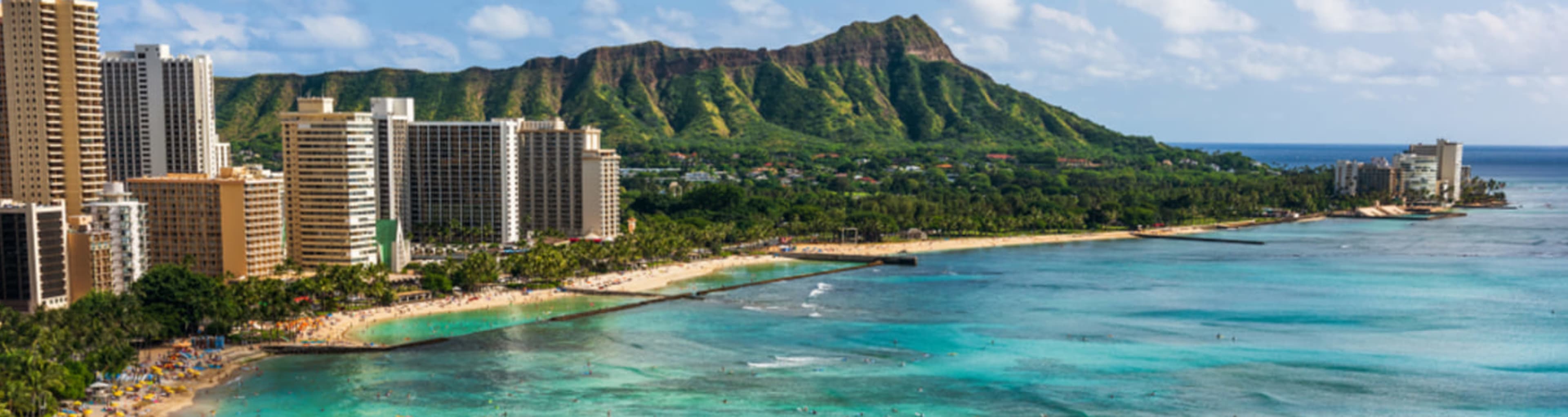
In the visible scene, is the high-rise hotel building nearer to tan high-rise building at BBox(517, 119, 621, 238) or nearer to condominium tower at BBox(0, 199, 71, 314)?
tan high-rise building at BBox(517, 119, 621, 238)

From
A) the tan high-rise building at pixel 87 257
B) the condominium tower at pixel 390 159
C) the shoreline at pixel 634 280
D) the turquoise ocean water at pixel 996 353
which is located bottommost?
the turquoise ocean water at pixel 996 353

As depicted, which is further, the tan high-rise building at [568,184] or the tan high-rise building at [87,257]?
the tan high-rise building at [568,184]

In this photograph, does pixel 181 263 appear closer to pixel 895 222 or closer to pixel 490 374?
pixel 490 374

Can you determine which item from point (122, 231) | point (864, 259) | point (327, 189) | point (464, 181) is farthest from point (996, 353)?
point (464, 181)

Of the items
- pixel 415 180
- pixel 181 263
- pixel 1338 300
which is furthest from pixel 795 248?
pixel 181 263

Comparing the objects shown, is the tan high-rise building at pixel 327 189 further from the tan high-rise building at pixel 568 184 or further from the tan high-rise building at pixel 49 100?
the tan high-rise building at pixel 568 184

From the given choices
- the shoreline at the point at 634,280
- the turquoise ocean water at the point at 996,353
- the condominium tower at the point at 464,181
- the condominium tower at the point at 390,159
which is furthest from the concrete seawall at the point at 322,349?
the condominium tower at the point at 464,181

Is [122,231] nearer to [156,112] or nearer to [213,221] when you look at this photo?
[213,221]
